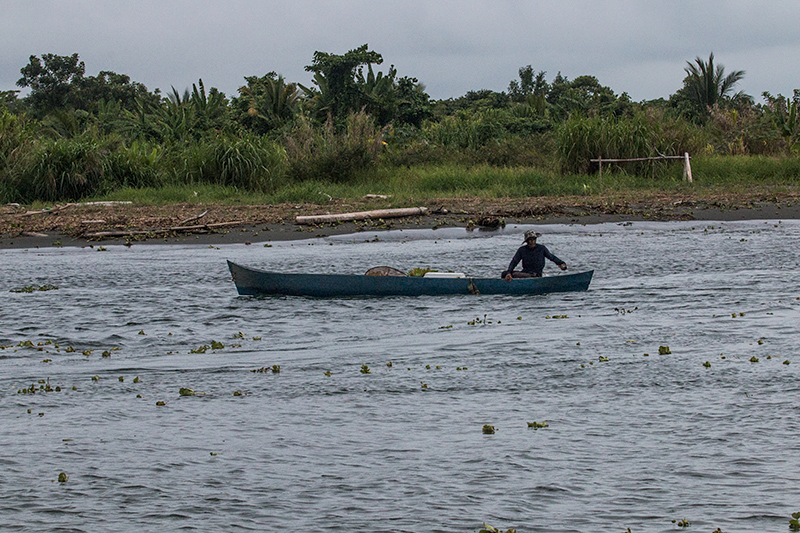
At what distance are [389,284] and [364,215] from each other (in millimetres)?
10282

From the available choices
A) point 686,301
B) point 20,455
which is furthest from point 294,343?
point 686,301

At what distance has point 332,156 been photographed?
1259 inches

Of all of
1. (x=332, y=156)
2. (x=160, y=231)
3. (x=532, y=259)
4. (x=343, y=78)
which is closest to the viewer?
(x=532, y=259)

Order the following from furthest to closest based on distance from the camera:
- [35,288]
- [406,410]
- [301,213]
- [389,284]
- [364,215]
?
[301,213] < [364,215] < [35,288] < [389,284] < [406,410]

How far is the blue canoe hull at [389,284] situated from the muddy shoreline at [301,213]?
7.77 meters

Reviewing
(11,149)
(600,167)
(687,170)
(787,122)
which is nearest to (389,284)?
(600,167)

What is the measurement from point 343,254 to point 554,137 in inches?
693

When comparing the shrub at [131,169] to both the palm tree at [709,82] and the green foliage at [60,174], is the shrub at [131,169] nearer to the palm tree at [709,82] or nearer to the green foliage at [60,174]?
the green foliage at [60,174]

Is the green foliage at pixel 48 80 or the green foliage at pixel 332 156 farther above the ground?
the green foliage at pixel 48 80

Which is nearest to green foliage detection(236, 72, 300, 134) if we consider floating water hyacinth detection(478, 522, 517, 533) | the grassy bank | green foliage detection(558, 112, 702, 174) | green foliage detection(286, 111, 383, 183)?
green foliage detection(286, 111, 383, 183)

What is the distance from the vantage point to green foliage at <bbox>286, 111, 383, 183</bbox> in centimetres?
3200

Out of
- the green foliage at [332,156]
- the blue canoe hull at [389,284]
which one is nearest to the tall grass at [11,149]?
the green foliage at [332,156]

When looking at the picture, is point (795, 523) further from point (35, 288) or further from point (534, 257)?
point (35, 288)

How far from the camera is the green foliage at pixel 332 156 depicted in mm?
32000
